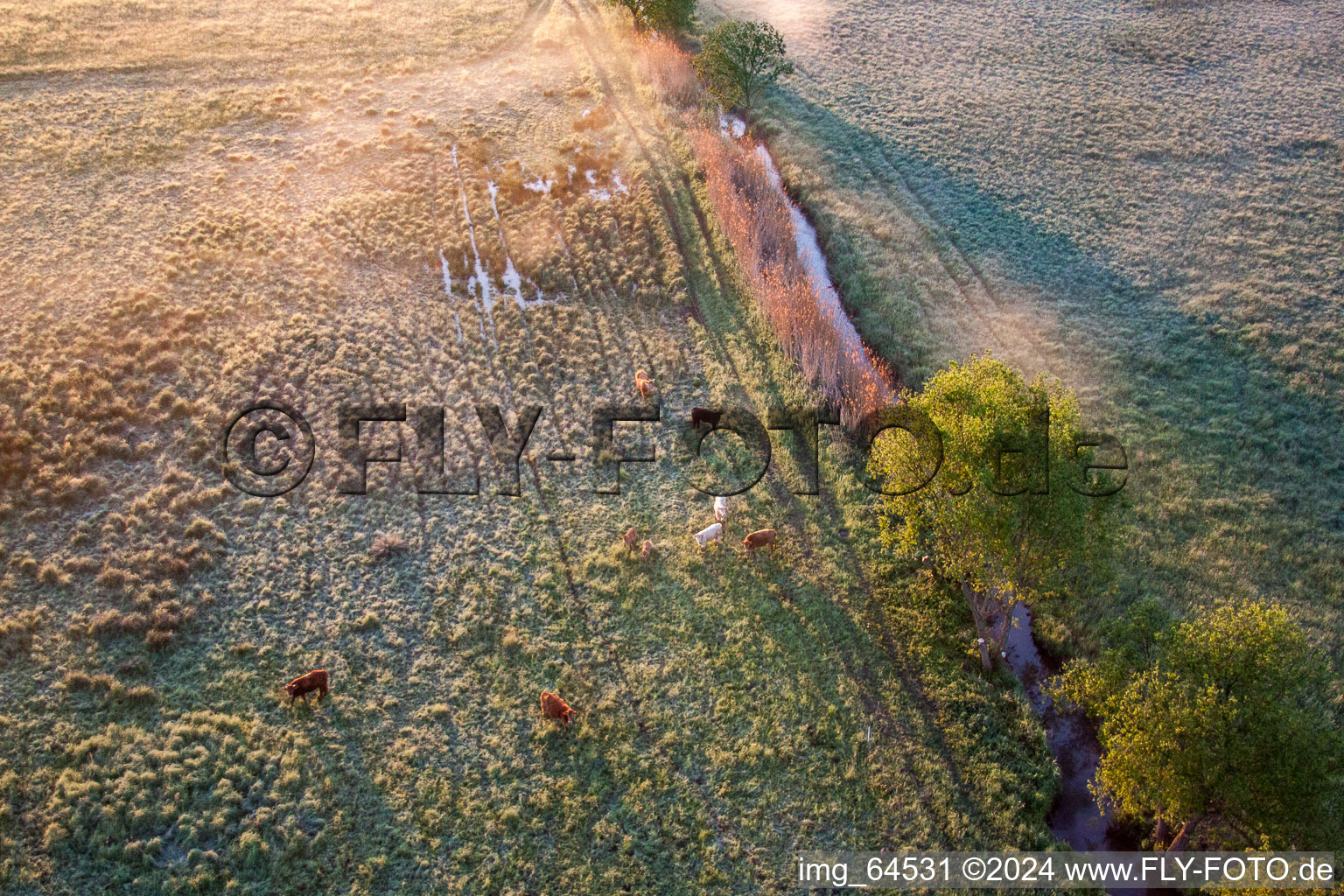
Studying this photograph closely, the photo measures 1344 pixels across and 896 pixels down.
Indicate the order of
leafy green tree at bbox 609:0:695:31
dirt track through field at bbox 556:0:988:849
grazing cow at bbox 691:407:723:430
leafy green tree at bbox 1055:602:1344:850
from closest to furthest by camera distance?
1. leafy green tree at bbox 1055:602:1344:850
2. dirt track through field at bbox 556:0:988:849
3. grazing cow at bbox 691:407:723:430
4. leafy green tree at bbox 609:0:695:31

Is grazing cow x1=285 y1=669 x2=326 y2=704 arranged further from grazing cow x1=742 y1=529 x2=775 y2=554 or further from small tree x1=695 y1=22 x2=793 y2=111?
small tree x1=695 y1=22 x2=793 y2=111

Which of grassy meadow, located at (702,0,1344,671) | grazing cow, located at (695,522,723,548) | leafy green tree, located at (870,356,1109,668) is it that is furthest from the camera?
grassy meadow, located at (702,0,1344,671)

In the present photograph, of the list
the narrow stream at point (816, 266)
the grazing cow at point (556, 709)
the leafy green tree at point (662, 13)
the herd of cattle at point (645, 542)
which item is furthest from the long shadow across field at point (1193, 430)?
the leafy green tree at point (662, 13)

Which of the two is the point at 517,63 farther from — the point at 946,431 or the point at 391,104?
the point at 946,431

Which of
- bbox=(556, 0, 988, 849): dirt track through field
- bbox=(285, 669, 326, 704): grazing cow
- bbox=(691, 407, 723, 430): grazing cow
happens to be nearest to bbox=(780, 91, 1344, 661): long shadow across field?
bbox=(556, 0, 988, 849): dirt track through field

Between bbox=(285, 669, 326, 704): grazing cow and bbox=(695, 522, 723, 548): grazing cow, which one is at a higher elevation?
bbox=(695, 522, 723, 548): grazing cow

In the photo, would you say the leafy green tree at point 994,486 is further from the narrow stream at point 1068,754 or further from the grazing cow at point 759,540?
the grazing cow at point 759,540

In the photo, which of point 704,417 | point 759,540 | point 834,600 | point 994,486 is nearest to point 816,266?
point 704,417

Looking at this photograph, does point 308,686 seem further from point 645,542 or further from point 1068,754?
point 1068,754

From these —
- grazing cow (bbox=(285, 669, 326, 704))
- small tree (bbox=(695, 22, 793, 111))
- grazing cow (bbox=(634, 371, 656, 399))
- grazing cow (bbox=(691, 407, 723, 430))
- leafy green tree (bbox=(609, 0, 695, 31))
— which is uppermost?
leafy green tree (bbox=(609, 0, 695, 31))
